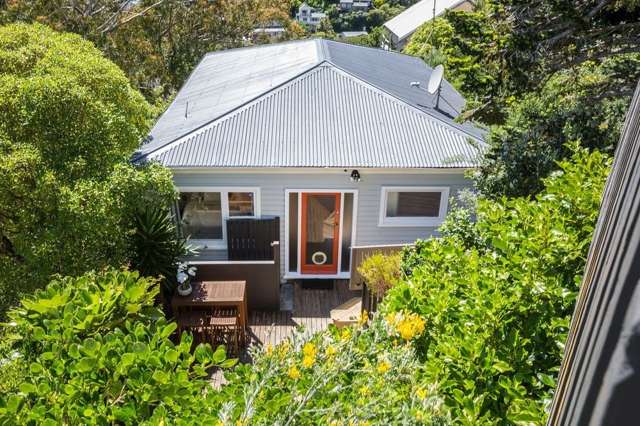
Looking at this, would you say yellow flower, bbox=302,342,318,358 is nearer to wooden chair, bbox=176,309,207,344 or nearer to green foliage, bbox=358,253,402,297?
green foliage, bbox=358,253,402,297

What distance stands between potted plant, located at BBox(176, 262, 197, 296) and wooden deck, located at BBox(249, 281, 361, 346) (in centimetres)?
153

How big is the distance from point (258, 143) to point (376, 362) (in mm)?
7379

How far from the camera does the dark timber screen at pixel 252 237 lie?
9.65 m

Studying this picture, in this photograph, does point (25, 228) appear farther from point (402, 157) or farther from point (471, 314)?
point (402, 157)

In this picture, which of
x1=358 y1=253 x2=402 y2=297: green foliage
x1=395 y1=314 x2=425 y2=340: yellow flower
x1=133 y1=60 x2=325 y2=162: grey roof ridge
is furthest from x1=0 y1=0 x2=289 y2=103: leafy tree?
x1=395 y1=314 x2=425 y2=340: yellow flower

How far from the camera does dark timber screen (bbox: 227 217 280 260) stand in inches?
380

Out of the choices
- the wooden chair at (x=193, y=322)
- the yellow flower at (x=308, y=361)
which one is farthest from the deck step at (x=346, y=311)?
the yellow flower at (x=308, y=361)

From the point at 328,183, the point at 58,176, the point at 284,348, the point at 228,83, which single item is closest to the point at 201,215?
the point at 328,183

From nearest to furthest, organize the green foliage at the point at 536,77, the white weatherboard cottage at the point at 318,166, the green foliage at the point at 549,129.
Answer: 1. the green foliage at the point at 536,77
2. the green foliage at the point at 549,129
3. the white weatherboard cottage at the point at 318,166

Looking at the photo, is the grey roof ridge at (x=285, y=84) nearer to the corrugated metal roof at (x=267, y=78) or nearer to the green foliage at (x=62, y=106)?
the corrugated metal roof at (x=267, y=78)

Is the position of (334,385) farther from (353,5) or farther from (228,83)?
(353,5)

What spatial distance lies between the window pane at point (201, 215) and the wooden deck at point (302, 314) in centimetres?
217

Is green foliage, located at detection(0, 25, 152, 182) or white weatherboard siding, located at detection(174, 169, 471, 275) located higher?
green foliage, located at detection(0, 25, 152, 182)

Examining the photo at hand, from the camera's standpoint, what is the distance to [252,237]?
9750 mm
